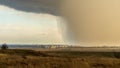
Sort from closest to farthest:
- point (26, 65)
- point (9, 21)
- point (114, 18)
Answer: point (26, 65)
point (114, 18)
point (9, 21)

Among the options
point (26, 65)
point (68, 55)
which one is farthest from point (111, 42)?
point (26, 65)

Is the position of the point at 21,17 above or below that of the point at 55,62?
above

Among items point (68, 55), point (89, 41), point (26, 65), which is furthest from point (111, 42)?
point (26, 65)

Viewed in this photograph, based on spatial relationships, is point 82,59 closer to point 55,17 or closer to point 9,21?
point 55,17

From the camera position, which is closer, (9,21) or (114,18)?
(114,18)

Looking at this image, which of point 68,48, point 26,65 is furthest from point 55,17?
point 26,65

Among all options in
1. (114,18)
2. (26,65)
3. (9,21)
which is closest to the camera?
(26,65)

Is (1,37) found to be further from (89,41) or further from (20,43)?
(89,41)

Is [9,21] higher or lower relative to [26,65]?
higher

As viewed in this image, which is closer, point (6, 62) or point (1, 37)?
point (6, 62)
